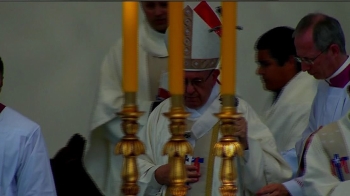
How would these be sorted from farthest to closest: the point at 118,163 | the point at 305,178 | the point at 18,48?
1. the point at 18,48
2. the point at 118,163
3. the point at 305,178

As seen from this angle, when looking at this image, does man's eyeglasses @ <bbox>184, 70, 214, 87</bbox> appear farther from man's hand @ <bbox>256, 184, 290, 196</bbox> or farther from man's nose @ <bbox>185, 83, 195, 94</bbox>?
man's hand @ <bbox>256, 184, 290, 196</bbox>

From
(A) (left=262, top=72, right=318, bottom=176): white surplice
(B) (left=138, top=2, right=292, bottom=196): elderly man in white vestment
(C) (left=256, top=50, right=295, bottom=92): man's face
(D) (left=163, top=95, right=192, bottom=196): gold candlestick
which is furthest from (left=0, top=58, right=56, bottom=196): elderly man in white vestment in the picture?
(C) (left=256, top=50, right=295, bottom=92): man's face

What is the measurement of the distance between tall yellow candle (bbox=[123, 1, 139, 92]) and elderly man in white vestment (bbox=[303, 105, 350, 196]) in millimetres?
1143

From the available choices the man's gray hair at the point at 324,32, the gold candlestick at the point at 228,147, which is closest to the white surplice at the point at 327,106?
the man's gray hair at the point at 324,32

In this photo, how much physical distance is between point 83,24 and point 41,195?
1.87 m

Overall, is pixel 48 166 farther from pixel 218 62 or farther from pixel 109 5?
pixel 109 5

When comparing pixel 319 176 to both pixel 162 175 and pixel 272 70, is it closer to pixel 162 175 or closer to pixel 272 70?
pixel 162 175

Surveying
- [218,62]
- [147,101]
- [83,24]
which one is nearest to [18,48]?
[83,24]

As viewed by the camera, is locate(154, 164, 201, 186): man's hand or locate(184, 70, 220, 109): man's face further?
locate(184, 70, 220, 109): man's face

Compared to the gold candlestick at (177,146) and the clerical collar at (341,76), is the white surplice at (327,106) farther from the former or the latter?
the gold candlestick at (177,146)

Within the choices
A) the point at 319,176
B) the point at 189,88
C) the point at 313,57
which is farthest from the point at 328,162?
the point at 189,88

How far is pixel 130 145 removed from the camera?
6.37m

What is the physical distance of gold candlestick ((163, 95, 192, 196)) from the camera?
6.26m

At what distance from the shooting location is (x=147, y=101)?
26.7ft
